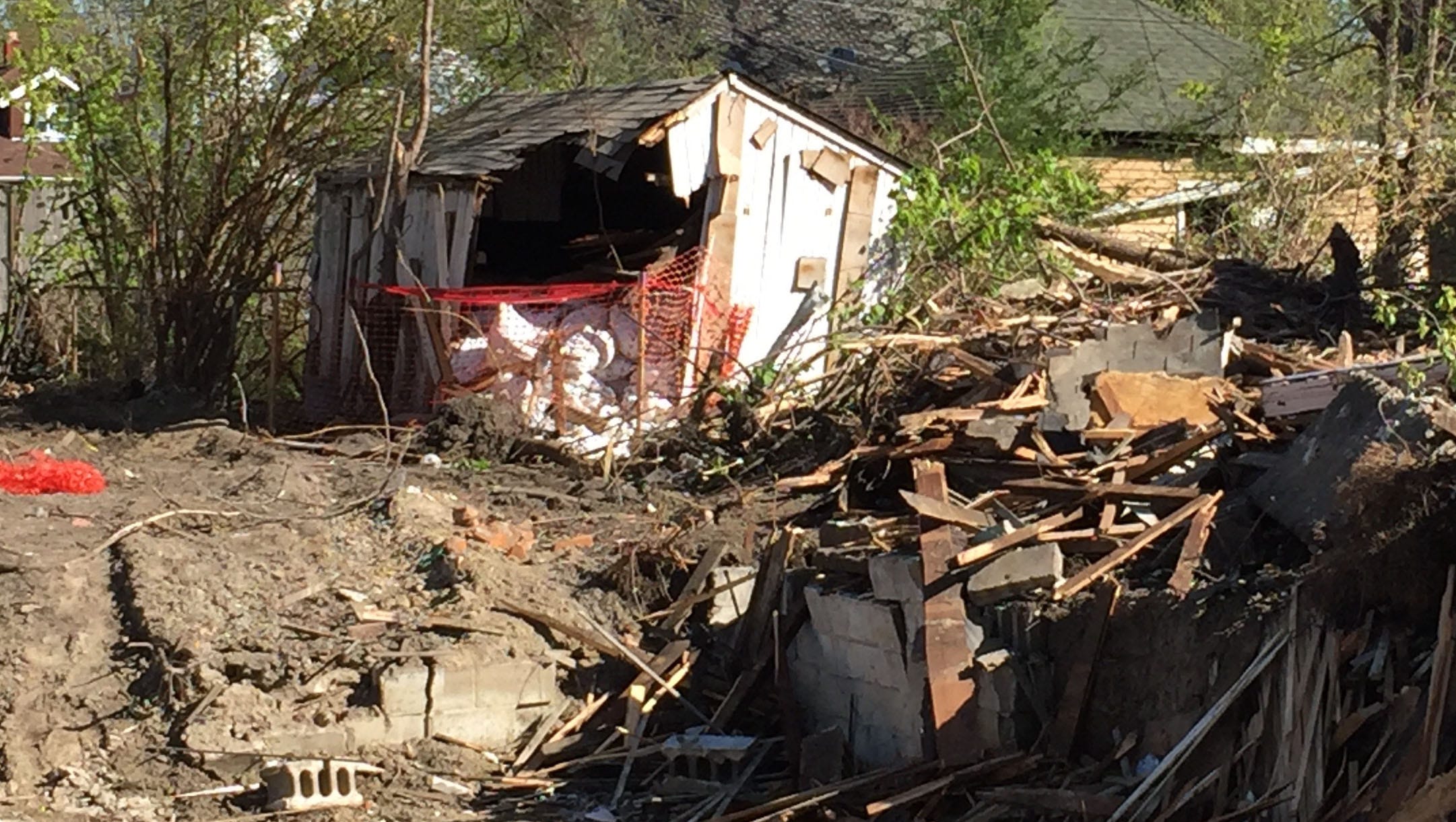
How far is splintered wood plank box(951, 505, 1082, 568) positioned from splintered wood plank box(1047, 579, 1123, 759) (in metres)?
0.56

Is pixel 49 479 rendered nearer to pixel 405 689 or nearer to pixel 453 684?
pixel 405 689

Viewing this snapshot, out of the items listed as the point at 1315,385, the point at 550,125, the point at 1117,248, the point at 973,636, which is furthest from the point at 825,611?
the point at 550,125

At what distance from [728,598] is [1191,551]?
2957 mm

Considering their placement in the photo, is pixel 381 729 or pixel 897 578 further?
pixel 381 729

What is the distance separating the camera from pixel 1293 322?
12258mm

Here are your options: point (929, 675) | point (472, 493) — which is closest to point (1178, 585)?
point (929, 675)

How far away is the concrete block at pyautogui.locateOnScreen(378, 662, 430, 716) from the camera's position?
9297 millimetres

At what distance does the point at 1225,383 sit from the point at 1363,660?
150 inches

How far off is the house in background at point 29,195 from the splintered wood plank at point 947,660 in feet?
38.8

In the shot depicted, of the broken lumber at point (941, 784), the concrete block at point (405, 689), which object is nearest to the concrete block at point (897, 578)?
the broken lumber at point (941, 784)

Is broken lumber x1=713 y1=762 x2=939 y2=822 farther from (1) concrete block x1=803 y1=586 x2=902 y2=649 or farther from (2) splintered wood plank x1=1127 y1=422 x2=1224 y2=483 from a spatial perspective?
(2) splintered wood plank x1=1127 y1=422 x2=1224 y2=483

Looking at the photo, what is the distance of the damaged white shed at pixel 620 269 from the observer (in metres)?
13.5

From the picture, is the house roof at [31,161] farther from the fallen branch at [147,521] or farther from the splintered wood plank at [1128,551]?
the splintered wood plank at [1128,551]

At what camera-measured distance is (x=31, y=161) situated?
19.8 meters
